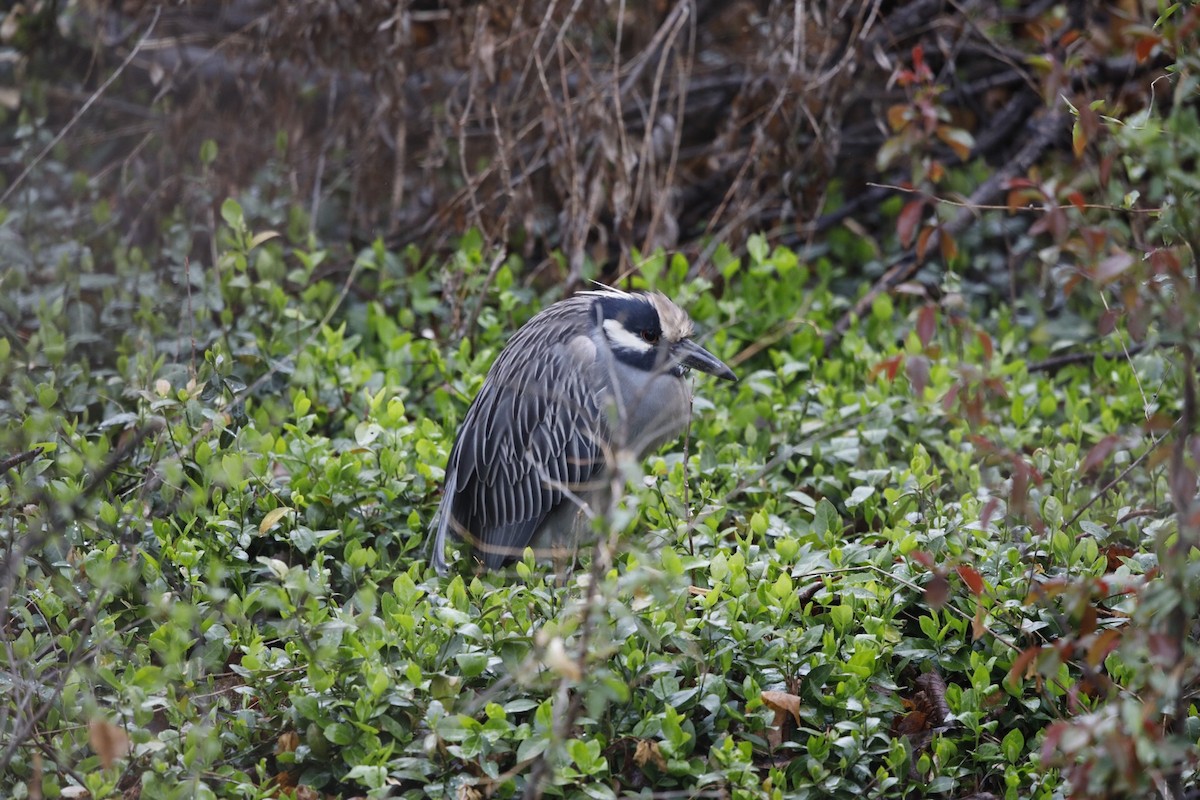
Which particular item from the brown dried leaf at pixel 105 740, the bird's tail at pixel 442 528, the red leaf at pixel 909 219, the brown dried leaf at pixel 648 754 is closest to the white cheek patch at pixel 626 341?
the bird's tail at pixel 442 528

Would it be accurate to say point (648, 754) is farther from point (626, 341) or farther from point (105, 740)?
point (626, 341)

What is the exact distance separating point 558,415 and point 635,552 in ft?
4.22

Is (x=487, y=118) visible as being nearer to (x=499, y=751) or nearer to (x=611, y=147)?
(x=611, y=147)

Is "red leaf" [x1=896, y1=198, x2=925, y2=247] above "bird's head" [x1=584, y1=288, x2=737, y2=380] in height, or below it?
above

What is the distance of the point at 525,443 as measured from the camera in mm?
4289

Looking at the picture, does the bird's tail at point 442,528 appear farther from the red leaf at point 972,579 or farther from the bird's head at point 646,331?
the red leaf at point 972,579

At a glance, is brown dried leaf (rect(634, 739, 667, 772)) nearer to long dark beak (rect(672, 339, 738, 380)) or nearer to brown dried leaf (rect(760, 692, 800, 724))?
brown dried leaf (rect(760, 692, 800, 724))

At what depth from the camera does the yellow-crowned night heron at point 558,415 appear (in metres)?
4.20

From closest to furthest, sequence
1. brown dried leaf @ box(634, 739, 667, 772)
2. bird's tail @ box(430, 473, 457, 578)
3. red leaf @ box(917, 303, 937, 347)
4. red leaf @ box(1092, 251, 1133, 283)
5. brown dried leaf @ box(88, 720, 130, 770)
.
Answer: red leaf @ box(1092, 251, 1133, 283)
brown dried leaf @ box(88, 720, 130, 770)
red leaf @ box(917, 303, 937, 347)
brown dried leaf @ box(634, 739, 667, 772)
bird's tail @ box(430, 473, 457, 578)

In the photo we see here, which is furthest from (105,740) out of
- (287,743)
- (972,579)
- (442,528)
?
(972,579)

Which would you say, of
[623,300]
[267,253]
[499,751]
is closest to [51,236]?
[267,253]

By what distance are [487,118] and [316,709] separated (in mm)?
3706

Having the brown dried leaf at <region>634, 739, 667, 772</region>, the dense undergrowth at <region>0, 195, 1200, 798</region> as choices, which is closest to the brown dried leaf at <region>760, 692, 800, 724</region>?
the dense undergrowth at <region>0, 195, 1200, 798</region>

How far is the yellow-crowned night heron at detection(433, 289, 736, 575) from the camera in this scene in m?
4.20
